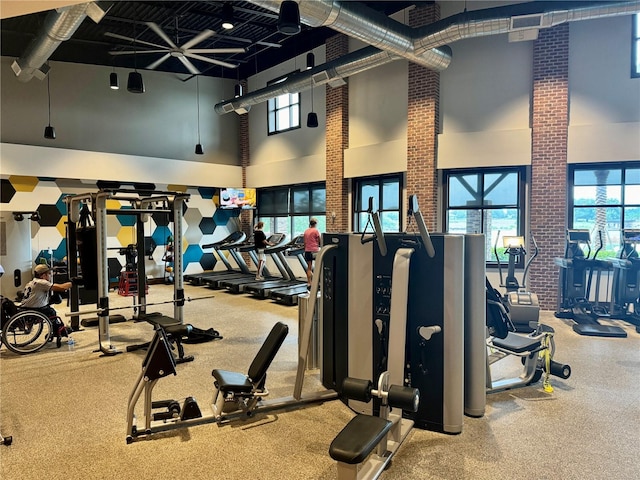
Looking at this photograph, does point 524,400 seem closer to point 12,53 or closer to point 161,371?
point 161,371

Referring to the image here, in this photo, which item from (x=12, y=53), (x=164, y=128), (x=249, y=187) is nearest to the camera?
(x=12, y=53)

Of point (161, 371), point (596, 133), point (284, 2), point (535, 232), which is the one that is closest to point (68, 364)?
point (161, 371)

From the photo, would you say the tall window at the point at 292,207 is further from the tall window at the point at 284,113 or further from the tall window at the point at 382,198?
the tall window at the point at 284,113

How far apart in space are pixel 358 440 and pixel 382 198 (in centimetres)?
A: 758

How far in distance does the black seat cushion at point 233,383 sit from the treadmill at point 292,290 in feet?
14.5

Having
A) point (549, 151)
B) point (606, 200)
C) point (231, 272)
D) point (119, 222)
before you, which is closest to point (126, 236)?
point (119, 222)

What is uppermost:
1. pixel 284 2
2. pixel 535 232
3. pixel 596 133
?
pixel 284 2

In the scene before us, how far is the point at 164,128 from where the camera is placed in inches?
444

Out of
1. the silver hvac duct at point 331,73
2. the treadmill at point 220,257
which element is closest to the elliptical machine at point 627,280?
the silver hvac duct at point 331,73

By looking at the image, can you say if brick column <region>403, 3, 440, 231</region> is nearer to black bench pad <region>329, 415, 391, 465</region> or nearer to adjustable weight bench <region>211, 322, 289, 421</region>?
adjustable weight bench <region>211, 322, 289, 421</region>

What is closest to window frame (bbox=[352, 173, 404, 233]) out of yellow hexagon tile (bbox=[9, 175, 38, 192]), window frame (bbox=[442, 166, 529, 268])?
window frame (bbox=[442, 166, 529, 268])

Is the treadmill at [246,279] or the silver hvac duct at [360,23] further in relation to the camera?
the treadmill at [246,279]

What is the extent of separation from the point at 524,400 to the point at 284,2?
14.7ft

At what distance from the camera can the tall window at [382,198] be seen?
9.08m
